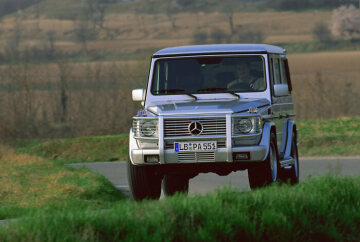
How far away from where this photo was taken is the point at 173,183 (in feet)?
48.6

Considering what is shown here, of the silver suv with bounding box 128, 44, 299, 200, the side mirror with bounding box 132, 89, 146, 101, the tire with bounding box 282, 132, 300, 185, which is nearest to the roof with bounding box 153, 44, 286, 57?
the silver suv with bounding box 128, 44, 299, 200

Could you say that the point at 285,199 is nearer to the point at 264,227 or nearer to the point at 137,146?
the point at 264,227

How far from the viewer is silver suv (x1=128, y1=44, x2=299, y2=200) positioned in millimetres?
11469

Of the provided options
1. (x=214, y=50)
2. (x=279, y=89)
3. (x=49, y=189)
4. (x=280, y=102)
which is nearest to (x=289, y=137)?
(x=280, y=102)

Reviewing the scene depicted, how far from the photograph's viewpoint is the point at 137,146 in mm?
11789

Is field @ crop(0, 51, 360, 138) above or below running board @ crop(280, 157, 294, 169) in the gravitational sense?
below

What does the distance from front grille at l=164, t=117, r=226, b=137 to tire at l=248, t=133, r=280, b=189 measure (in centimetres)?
74

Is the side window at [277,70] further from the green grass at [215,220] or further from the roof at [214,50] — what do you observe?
the green grass at [215,220]

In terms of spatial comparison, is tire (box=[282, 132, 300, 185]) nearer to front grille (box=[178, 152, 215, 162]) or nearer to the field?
front grille (box=[178, 152, 215, 162])

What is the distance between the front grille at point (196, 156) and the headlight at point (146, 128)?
0.49 m

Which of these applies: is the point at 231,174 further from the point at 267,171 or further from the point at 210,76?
the point at 267,171

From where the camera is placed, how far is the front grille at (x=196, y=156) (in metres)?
11.4

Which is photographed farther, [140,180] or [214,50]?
[214,50]

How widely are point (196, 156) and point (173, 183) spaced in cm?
348
